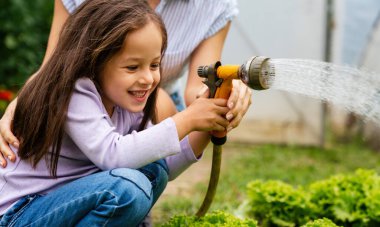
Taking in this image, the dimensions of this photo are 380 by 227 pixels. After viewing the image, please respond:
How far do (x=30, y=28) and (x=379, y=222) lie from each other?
158 inches

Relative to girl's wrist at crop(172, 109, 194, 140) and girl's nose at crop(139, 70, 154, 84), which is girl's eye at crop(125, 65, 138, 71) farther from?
girl's wrist at crop(172, 109, 194, 140)

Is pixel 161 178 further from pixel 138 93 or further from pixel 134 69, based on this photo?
pixel 134 69

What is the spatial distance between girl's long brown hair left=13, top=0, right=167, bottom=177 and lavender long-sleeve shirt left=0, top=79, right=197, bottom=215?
0.14ft

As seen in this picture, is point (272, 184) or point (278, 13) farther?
point (278, 13)

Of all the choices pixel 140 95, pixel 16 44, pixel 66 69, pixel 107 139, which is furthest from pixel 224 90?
pixel 16 44

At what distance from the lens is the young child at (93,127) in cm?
222

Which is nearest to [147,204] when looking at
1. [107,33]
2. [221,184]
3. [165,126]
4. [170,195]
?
[165,126]

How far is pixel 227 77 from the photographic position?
230 cm

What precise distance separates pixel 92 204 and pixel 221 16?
1.28m

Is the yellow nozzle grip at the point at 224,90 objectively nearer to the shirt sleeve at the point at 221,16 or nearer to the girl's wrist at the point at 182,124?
the girl's wrist at the point at 182,124

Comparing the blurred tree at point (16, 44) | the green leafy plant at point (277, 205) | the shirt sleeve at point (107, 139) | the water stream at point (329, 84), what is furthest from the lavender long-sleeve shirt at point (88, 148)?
the blurred tree at point (16, 44)

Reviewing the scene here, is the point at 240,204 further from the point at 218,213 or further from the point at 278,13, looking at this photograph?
the point at 278,13

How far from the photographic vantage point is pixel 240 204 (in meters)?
3.61

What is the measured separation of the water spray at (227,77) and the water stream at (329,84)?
6 centimetres
